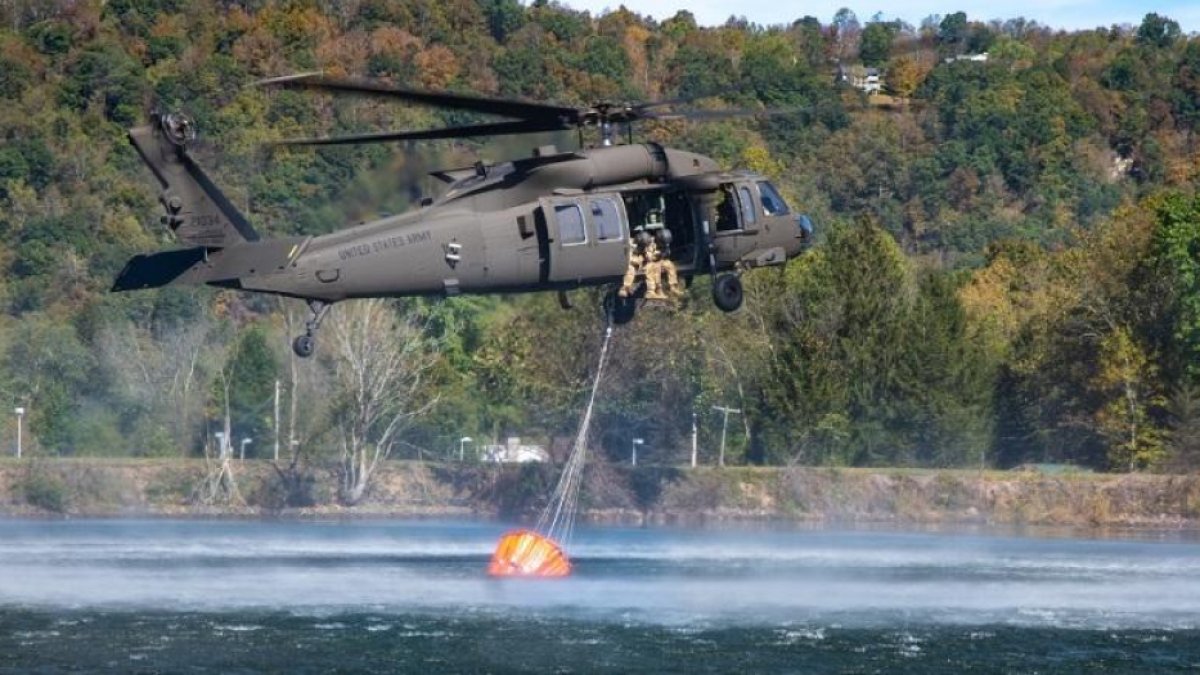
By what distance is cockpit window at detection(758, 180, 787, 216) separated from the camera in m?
48.5

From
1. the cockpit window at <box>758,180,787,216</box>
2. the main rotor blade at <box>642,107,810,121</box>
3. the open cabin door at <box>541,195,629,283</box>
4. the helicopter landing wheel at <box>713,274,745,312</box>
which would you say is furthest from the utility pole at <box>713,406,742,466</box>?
the open cabin door at <box>541,195,629,283</box>

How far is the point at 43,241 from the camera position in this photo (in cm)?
11850

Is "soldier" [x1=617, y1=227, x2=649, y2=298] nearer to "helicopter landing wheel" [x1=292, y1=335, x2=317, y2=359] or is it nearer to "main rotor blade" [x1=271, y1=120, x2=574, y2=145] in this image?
"main rotor blade" [x1=271, y1=120, x2=574, y2=145]

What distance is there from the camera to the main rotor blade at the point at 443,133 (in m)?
42.4

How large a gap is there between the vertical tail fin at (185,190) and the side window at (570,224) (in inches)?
233

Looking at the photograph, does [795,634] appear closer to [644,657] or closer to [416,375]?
[644,657]

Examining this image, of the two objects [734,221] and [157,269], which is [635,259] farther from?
[157,269]

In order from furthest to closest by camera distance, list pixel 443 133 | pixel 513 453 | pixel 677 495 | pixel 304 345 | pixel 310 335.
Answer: pixel 513 453 → pixel 677 495 → pixel 443 133 → pixel 310 335 → pixel 304 345

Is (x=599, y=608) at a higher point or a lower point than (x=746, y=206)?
lower

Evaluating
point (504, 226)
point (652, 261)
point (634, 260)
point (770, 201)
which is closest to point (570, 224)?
point (504, 226)

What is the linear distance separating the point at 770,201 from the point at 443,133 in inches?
314

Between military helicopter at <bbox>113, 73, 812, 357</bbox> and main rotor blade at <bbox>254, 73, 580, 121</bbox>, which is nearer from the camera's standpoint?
main rotor blade at <bbox>254, 73, 580, 121</bbox>

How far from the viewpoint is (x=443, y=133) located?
4419cm

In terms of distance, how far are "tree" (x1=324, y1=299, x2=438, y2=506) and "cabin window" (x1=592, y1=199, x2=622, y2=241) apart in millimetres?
49346
